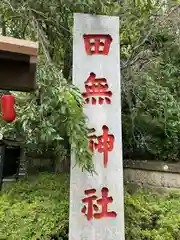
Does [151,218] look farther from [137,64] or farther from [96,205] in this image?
[137,64]

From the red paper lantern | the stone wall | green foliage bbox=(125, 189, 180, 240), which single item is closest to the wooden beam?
the red paper lantern

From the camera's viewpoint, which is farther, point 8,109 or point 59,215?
point 59,215

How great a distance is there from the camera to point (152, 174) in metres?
4.74

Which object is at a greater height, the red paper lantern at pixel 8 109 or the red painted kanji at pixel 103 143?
the red paper lantern at pixel 8 109

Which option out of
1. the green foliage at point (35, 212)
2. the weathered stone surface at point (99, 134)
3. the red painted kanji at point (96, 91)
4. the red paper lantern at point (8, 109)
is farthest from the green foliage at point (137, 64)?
the red paper lantern at point (8, 109)

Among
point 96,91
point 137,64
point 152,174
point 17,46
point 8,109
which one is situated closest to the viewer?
point 17,46

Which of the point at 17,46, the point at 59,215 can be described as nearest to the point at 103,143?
the point at 59,215

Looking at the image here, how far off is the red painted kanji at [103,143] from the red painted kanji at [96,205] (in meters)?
0.32

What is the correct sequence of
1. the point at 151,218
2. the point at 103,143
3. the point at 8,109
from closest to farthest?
the point at 8,109, the point at 103,143, the point at 151,218

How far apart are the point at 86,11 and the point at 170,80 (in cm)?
189

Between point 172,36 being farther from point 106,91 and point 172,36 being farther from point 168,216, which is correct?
point 168,216

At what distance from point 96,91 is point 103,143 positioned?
0.60 meters

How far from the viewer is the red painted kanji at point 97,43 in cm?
372

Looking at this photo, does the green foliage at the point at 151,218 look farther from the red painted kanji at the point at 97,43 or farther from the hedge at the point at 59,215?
the red painted kanji at the point at 97,43
